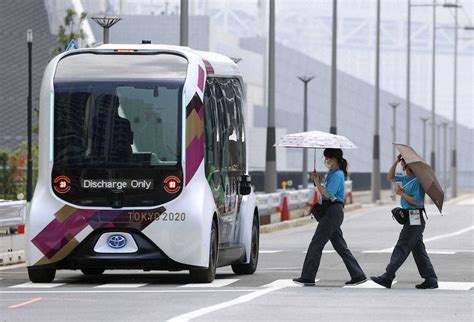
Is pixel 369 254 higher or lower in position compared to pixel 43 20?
lower

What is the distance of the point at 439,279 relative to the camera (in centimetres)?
2220

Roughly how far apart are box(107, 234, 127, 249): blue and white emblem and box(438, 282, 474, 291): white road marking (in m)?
3.89

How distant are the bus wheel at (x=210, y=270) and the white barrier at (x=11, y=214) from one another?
7.49 metres

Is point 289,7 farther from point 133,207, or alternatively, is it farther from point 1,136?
point 133,207

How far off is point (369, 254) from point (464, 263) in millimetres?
3188

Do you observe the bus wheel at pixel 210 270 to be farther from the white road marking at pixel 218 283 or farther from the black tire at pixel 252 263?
the black tire at pixel 252 263

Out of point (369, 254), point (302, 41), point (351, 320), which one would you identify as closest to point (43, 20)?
point (369, 254)

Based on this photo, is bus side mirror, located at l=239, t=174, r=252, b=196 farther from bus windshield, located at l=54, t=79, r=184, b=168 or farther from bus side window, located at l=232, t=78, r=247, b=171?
bus windshield, located at l=54, t=79, r=184, b=168

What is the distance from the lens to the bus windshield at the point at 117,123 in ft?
66.7

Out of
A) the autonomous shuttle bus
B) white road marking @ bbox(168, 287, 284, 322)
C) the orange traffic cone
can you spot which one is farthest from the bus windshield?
the orange traffic cone

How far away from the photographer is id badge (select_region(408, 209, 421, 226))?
19.8 meters

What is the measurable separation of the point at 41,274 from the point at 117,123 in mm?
2143

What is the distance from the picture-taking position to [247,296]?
1809 centimetres

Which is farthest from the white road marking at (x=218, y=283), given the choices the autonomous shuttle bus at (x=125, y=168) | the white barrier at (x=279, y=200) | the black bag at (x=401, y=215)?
the white barrier at (x=279, y=200)
